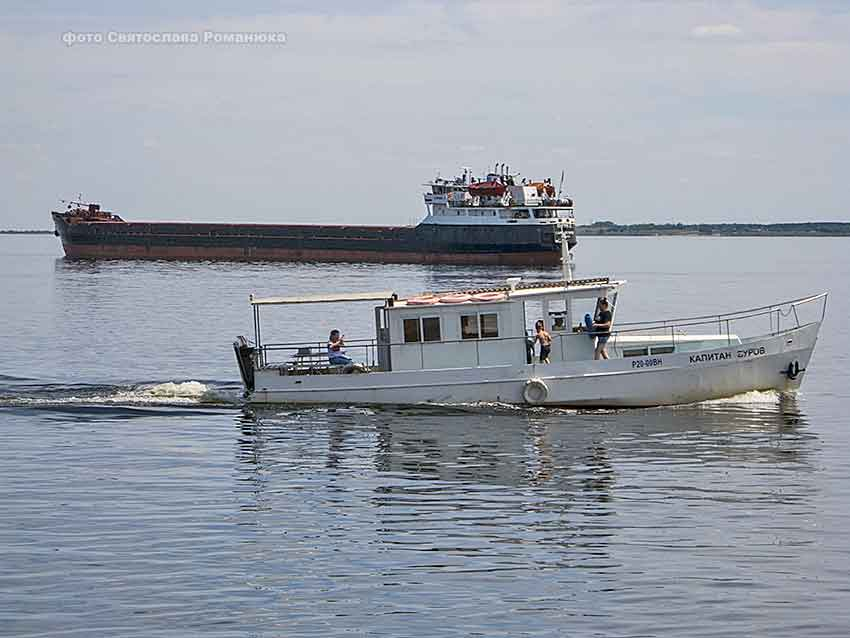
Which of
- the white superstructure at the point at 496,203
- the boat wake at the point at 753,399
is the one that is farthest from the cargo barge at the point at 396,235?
the boat wake at the point at 753,399

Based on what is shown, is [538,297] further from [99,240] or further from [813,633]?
[99,240]

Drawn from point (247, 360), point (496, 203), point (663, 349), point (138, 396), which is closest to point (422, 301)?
point (247, 360)

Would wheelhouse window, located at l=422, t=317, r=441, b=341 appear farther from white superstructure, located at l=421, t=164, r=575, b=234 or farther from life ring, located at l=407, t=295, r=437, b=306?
white superstructure, located at l=421, t=164, r=575, b=234

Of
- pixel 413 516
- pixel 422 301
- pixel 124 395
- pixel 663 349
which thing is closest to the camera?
Answer: pixel 413 516

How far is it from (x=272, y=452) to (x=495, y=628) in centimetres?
1242

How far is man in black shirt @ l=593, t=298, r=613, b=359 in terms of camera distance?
108 feet

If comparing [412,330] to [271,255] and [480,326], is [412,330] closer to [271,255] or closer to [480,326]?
[480,326]

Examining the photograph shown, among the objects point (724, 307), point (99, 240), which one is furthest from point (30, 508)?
point (99, 240)

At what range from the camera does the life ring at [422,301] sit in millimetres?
33037

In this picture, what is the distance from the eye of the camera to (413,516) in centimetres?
2208

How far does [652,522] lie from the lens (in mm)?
21641

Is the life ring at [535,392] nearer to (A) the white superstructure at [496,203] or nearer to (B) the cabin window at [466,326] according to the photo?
(B) the cabin window at [466,326]

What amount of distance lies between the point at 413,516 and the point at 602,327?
12.2 meters

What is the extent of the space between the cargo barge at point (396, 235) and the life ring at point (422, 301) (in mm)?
80854
